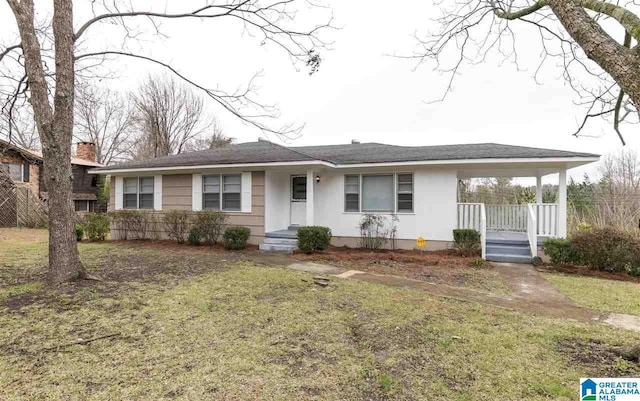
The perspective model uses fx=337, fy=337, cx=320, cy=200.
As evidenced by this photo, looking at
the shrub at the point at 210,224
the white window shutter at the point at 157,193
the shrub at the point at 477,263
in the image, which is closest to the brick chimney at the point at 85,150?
the white window shutter at the point at 157,193

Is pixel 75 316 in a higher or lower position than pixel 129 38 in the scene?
lower

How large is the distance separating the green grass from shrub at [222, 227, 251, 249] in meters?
7.66

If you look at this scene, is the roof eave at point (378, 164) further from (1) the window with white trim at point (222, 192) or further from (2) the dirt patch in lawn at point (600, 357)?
(2) the dirt patch in lawn at point (600, 357)

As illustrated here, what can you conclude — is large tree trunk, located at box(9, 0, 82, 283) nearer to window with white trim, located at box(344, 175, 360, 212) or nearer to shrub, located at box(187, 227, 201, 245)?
shrub, located at box(187, 227, 201, 245)

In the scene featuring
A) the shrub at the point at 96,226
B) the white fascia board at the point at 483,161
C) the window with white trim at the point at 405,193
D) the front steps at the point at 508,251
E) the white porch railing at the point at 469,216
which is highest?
the white fascia board at the point at 483,161

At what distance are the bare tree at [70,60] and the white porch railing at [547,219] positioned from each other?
287 inches

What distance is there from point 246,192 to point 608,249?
931cm

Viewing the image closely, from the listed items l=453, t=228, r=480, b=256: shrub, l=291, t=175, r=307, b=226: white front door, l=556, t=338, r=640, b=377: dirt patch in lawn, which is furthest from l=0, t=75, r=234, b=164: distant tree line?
l=556, t=338, r=640, b=377: dirt patch in lawn

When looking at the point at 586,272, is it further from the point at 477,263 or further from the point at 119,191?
the point at 119,191

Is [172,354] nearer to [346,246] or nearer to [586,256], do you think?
[346,246]

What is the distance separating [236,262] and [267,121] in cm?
352

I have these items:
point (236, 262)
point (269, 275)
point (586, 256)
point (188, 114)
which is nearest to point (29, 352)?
point (269, 275)

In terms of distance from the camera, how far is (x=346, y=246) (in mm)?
10562

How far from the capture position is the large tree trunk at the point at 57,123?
5.52 m
